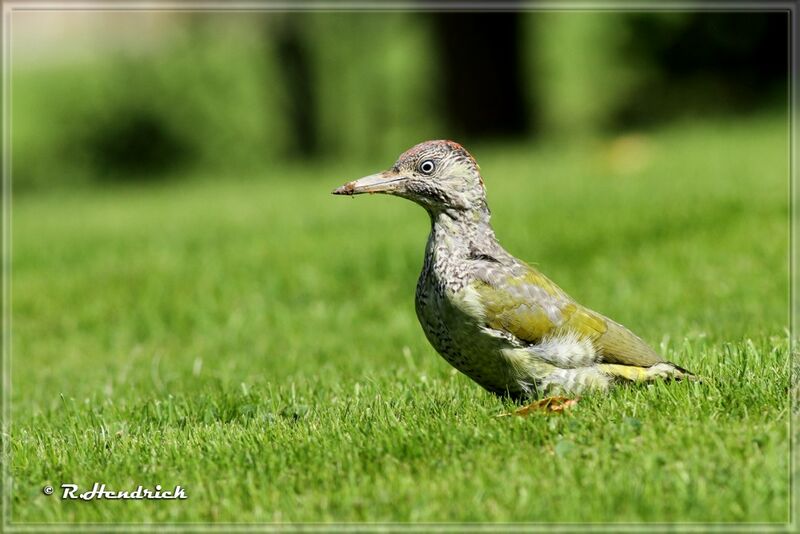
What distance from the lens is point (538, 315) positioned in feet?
16.3

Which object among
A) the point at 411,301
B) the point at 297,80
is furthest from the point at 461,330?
the point at 297,80

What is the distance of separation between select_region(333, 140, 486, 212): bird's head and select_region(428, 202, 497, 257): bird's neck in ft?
0.16

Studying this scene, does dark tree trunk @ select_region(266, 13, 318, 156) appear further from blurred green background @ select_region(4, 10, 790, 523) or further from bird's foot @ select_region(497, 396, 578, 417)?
bird's foot @ select_region(497, 396, 578, 417)

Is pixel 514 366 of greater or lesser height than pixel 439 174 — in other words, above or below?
below

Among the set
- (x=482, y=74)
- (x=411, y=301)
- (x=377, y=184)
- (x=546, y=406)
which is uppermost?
(x=377, y=184)

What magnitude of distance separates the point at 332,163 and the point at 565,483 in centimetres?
1741

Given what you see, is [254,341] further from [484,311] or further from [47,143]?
[47,143]

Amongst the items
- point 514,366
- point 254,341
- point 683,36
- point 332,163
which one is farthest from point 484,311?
point 683,36

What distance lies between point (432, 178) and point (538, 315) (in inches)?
33.9

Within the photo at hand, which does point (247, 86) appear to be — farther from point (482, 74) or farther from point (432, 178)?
point (432, 178)

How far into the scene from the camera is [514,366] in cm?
491

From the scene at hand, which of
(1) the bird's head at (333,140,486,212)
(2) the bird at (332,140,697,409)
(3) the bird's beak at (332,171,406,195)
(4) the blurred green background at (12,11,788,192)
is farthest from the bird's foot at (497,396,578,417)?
(4) the blurred green background at (12,11,788,192)

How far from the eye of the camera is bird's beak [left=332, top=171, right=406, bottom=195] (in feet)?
16.1

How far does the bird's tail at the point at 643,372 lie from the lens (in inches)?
197
